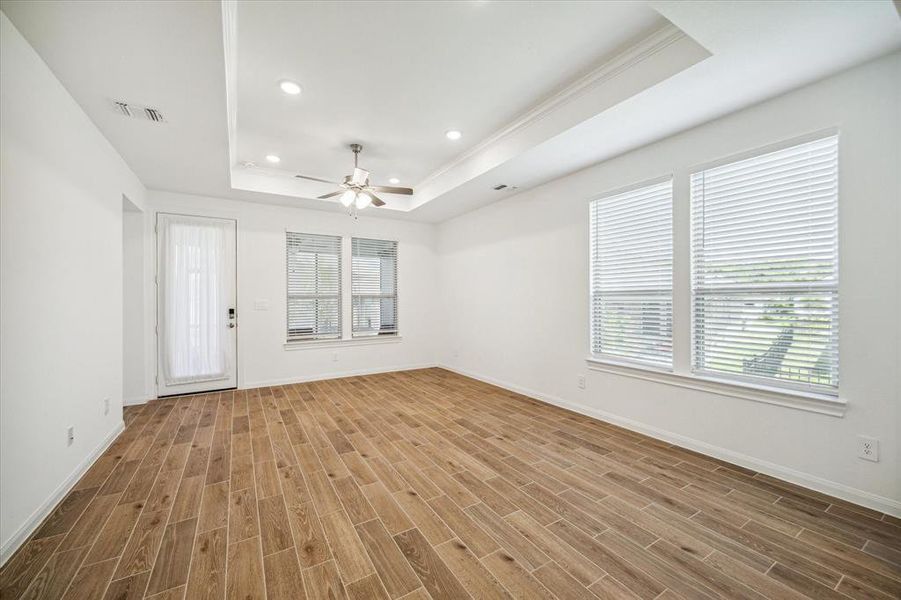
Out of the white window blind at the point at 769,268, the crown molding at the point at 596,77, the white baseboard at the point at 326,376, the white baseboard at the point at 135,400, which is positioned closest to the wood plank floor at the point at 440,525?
the white window blind at the point at 769,268

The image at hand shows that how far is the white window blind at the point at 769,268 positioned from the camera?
91.4 inches

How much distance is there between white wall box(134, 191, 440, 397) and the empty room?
1.18ft

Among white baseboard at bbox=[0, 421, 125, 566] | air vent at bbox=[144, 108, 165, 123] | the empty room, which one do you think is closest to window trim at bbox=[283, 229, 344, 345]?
the empty room

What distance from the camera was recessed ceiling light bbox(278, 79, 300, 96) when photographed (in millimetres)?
2750

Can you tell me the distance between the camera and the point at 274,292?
5.25m

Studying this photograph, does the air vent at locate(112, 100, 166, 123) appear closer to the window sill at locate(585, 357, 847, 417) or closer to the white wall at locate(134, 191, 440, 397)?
the white wall at locate(134, 191, 440, 397)

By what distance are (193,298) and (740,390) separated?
6053mm

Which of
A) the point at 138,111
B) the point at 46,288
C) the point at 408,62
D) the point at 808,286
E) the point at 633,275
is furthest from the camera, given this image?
the point at 633,275

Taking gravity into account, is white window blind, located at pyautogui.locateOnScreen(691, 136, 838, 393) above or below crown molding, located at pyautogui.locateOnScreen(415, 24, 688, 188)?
below

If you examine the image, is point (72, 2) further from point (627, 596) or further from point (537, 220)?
point (537, 220)

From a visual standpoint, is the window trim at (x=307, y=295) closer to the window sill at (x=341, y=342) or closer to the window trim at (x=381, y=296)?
the window sill at (x=341, y=342)

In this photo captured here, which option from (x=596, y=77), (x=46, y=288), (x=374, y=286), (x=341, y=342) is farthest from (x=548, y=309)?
(x=46, y=288)

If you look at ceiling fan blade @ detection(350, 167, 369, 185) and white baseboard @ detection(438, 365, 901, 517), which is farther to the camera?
ceiling fan blade @ detection(350, 167, 369, 185)

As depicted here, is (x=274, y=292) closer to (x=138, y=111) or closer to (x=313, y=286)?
(x=313, y=286)
